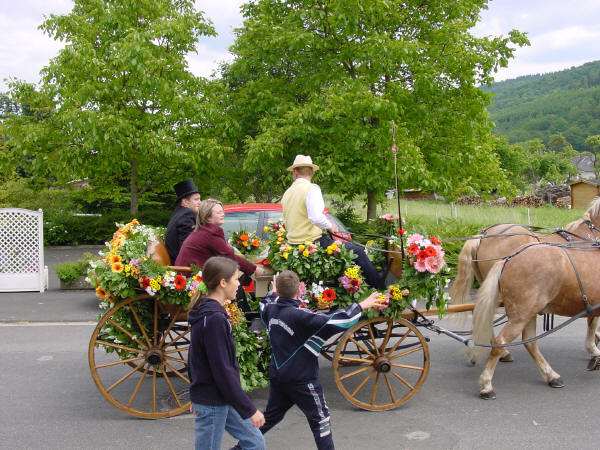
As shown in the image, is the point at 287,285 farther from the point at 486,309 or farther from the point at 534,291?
the point at 534,291

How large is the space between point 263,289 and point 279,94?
991 centimetres

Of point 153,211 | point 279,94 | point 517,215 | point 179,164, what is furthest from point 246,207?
point 517,215

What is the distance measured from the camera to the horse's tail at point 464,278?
7258mm

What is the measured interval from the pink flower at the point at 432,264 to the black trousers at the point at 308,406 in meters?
1.68

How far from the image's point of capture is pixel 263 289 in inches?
234

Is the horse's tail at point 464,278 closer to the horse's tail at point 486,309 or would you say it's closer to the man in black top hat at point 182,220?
the horse's tail at point 486,309

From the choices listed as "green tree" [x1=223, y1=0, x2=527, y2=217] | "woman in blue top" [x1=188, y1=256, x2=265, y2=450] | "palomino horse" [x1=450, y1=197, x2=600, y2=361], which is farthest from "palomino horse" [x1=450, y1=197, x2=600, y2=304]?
"green tree" [x1=223, y1=0, x2=527, y2=217]

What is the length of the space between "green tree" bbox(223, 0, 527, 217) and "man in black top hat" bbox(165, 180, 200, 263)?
6.61 meters

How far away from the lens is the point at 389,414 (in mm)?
5598

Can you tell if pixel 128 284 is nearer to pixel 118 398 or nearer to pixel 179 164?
pixel 118 398

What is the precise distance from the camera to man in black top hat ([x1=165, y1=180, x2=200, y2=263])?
6.30m

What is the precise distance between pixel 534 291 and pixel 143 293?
147 inches

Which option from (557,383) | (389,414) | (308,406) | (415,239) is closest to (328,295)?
(415,239)

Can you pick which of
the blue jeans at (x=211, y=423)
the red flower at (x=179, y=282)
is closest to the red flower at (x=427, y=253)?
the red flower at (x=179, y=282)
